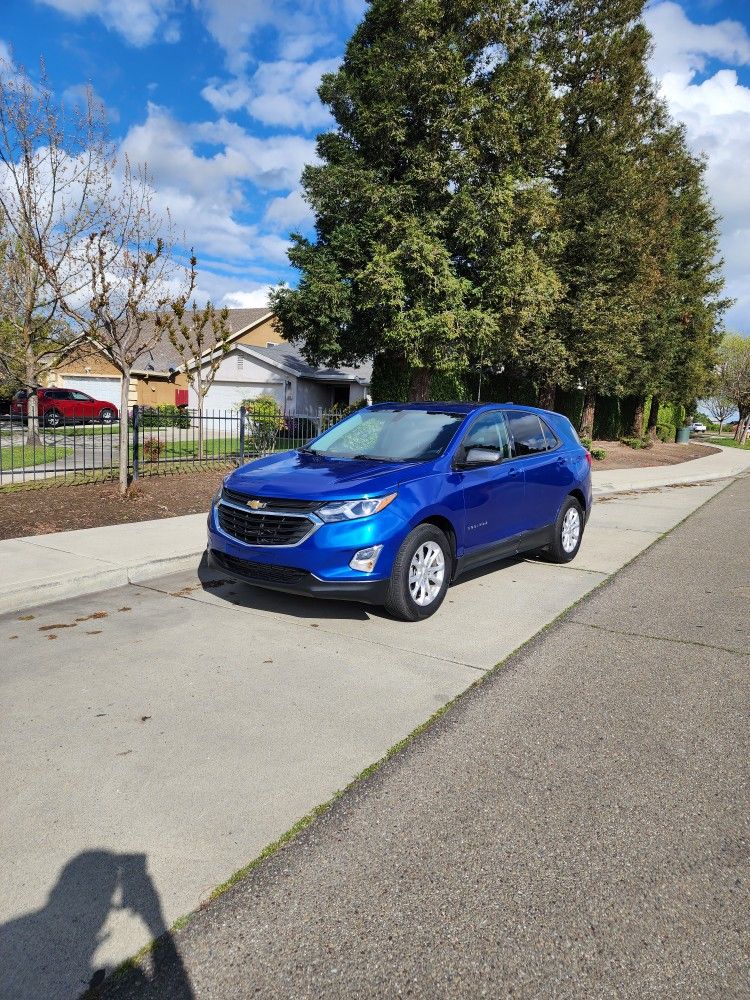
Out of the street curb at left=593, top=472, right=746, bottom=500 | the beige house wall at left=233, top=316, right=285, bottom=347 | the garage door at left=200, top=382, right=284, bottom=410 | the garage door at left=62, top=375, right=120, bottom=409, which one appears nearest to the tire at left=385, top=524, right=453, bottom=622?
the street curb at left=593, top=472, right=746, bottom=500

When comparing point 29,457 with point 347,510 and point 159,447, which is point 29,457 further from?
point 347,510

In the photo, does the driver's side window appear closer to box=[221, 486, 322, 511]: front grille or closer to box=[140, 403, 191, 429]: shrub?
box=[221, 486, 322, 511]: front grille

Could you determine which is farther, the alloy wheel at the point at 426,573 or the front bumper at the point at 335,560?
the alloy wheel at the point at 426,573

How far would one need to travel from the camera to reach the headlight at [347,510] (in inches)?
196

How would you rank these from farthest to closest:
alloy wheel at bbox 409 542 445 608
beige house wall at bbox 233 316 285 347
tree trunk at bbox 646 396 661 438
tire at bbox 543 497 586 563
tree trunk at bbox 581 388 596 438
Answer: beige house wall at bbox 233 316 285 347, tree trunk at bbox 646 396 661 438, tree trunk at bbox 581 388 596 438, tire at bbox 543 497 586 563, alloy wheel at bbox 409 542 445 608

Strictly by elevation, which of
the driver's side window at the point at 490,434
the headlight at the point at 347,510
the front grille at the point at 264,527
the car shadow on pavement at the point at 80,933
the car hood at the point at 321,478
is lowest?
the car shadow on pavement at the point at 80,933

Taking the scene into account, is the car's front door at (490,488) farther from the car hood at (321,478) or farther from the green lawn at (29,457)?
the green lawn at (29,457)

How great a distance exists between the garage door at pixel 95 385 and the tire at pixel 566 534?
125 feet

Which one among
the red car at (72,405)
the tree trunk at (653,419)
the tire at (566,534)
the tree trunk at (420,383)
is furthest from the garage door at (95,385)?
the tire at (566,534)

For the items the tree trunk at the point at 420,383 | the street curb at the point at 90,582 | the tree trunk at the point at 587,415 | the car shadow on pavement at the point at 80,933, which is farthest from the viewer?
the tree trunk at the point at 587,415

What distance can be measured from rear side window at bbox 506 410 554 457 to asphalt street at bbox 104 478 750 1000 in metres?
3.04

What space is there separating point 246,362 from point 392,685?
32.7 m

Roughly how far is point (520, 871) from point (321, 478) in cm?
336

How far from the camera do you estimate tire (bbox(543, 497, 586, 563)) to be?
24.6 ft
